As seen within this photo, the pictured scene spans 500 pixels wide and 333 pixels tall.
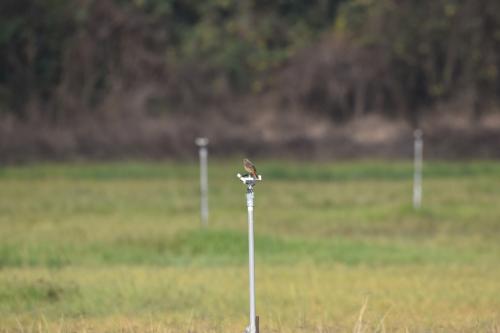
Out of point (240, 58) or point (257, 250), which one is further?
point (240, 58)

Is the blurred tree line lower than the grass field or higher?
higher

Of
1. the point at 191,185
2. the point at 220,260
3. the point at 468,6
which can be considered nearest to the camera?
the point at 220,260

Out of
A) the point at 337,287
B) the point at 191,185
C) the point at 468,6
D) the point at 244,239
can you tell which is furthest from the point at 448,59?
the point at 337,287

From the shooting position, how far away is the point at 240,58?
45594mm

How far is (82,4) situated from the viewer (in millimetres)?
45438

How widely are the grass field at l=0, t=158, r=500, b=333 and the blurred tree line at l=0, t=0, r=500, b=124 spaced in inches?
319

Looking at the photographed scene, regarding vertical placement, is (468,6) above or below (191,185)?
above

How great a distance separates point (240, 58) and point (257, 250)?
26.9 m

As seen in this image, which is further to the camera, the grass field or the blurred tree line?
the blurred tree line

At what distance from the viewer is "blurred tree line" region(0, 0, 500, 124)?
42094 millimetres

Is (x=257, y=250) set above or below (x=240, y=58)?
below

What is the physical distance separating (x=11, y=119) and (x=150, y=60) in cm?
731

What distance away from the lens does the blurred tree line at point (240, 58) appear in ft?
138

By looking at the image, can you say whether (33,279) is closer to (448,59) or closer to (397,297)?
(397,297)
